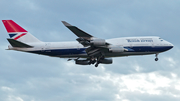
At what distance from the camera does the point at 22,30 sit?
220 feet

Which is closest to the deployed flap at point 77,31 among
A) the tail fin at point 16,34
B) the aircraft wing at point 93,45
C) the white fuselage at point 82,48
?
the aircraft wing at point 93,45

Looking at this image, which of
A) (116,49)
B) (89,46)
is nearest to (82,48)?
(89,46)

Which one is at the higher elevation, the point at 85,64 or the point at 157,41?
the point at 157,41

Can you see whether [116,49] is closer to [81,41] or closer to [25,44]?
[81,41]

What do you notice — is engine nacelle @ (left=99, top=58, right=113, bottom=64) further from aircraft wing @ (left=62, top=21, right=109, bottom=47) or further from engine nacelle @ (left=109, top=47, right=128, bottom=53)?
aircraft wing @ (left=62, top=21, right=109, bottom=47)

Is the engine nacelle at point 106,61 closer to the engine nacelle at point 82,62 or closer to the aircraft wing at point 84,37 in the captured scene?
the engine nacelle at point 82,62

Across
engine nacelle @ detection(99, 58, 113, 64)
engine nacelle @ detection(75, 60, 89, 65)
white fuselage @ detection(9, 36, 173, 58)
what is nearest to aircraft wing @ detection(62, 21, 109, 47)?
white fuselage @ detection(9, 36, 173, 58)

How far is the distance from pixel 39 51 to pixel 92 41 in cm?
1231

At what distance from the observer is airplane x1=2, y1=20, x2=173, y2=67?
200 ft

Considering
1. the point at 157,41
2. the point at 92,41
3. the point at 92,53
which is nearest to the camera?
the point at 92,41

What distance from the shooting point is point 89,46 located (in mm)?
63125

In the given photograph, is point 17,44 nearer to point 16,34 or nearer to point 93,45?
point 16,34

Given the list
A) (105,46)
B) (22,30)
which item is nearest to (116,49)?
(105,46)

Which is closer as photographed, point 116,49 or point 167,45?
point 116,49
